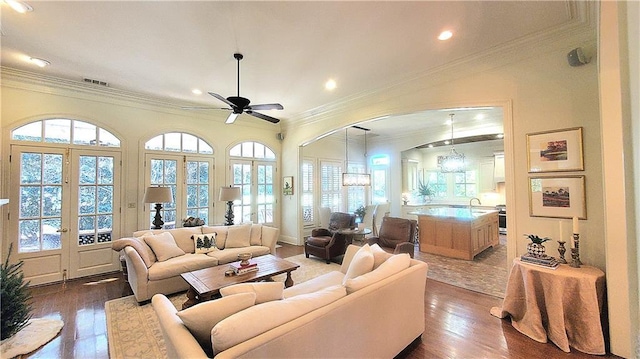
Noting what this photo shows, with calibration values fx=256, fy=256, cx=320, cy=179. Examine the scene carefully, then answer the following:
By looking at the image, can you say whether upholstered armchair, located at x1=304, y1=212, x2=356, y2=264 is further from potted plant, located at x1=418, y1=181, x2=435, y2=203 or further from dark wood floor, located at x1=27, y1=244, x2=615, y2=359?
potted plant, located at x1=418, y1=181, x2=435, y2=203

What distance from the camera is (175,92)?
4.83 metres

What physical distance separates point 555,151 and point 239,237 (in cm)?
467

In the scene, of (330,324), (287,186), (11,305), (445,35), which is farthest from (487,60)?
(11,305)

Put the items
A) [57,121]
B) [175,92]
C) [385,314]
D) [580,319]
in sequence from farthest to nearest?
[175,92], [57,121], [580,319], [385,314]

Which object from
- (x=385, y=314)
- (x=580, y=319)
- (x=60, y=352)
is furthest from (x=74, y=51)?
(x=580, y=319)

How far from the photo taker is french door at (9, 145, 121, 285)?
3967 mm

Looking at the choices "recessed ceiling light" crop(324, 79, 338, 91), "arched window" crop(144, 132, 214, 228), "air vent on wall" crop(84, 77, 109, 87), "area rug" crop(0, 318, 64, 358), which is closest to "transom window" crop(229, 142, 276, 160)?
"arched window" crop(144, 132, 214, 228)

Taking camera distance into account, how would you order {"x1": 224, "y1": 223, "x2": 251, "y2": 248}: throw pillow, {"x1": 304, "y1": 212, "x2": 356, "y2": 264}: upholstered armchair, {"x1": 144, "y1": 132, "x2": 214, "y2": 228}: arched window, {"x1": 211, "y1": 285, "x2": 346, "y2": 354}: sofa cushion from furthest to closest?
1. {"x1": 144, "y1": 132, "x2": 214, "y2": 228}: arched window
2. {"x1": 304, "y1": 212, "x2": 356, "y2": 264}: upholstered armchair
3. {"x1": 224, "y1": 223, "x2": 251, "y2": 248}: throw pillow
4. {"x1": 211, "y1": 285, "x2": 346, "y2": 354}: sofa cushion

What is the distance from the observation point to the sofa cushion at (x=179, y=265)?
344 centimetres

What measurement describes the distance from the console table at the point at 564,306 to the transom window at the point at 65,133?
21.7ft

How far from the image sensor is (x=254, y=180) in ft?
21.6

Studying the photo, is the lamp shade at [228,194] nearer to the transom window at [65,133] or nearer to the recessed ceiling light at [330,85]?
the transom window at [65,133]

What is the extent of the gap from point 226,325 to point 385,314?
130cm

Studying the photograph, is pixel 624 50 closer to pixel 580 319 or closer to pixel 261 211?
pixel 580 319
